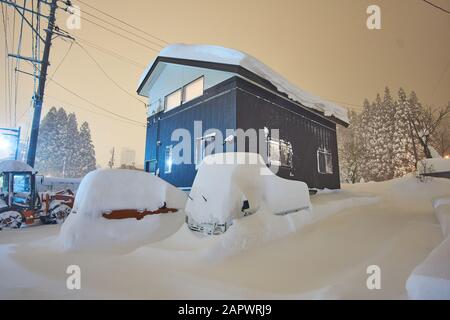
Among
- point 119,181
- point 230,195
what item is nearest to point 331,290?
point 230,195

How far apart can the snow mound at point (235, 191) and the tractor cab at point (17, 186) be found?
9010mm

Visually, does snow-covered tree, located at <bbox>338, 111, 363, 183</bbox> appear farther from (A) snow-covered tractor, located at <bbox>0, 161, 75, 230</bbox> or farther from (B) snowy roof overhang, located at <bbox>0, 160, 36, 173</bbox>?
(B) snowy roof overhang, located at <bbox>0, 160, 36, 173</bbox>

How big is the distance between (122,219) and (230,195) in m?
2.72

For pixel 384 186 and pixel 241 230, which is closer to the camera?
pixel 241 230

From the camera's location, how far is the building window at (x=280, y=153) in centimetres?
1023

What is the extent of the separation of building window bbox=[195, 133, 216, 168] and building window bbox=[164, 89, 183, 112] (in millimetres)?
2965

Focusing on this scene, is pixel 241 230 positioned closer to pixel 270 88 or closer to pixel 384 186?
pixel 270 88

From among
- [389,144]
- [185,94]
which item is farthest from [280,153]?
[389,144]

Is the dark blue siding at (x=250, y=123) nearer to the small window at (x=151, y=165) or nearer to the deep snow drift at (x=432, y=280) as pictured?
the small window at (x=151, y=165)

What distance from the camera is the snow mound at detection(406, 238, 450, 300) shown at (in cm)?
228

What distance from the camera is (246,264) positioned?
12.6 feet

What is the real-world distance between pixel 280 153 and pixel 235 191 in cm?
653
